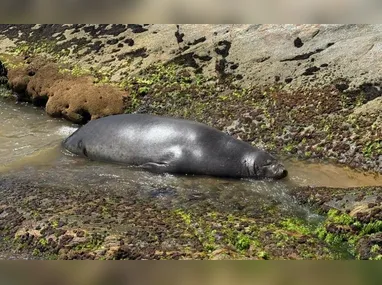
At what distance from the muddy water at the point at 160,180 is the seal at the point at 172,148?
0.19 m

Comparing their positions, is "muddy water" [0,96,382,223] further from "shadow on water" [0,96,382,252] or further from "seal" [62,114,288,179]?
"seal" [62,114,288,179]

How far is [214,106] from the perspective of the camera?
9.49 m

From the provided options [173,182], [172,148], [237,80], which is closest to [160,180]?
[173,182]

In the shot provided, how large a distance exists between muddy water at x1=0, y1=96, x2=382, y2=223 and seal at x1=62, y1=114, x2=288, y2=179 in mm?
188

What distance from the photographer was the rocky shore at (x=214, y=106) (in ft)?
16.4

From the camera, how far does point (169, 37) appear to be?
37.0 ft

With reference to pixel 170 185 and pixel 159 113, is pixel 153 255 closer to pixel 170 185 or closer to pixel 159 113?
pixel 170 185

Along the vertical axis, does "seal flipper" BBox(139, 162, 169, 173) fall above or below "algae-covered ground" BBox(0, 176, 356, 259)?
above

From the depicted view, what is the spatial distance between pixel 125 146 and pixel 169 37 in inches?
155

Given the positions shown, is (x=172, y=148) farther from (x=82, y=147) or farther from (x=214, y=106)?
(x=214, y=106)

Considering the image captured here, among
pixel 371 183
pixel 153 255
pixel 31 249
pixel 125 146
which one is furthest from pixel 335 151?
pixel 31 249

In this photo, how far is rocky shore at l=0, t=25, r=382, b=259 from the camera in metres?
5.00

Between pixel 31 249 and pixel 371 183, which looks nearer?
pixel 31 249

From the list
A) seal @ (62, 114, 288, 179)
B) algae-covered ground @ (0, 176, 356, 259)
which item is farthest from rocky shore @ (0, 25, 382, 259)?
seal @ (62, 114, 288, 179)
